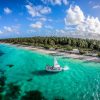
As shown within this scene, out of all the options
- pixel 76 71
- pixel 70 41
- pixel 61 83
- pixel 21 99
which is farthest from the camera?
pixel 70 41

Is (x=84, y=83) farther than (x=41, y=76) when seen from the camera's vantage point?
No

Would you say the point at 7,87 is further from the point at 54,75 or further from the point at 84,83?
the point at 84,83

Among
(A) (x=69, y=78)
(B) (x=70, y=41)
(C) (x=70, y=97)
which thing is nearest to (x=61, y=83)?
(A) (x=69, y=78)

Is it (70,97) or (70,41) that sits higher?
(70,41)

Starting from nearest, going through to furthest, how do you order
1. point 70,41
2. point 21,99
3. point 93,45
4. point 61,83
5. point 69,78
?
point 21,99
point 61,83
point 69,78
point 93,45
point 70,41

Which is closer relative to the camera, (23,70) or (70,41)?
(23,70)

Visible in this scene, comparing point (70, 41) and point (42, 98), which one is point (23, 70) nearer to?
point (42, 98)

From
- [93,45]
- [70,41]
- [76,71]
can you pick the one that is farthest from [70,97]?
[70,41]

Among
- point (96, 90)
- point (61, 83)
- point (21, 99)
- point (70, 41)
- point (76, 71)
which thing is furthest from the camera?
point (70, 41)

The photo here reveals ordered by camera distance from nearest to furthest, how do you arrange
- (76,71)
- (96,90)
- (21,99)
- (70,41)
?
(21,99)
(96,90)
(76,71)
(70,41)
